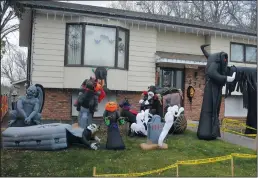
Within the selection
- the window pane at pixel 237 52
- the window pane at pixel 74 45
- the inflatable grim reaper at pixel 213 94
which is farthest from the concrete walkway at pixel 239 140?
the window pane at pixel 74 45

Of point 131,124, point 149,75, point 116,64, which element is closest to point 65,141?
point 131,124

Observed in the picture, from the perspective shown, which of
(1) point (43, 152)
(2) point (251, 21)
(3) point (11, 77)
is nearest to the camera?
(1) point (43, 152)

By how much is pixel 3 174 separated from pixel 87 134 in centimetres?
297

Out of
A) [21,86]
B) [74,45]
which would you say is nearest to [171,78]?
[74,45]

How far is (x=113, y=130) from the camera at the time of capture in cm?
899

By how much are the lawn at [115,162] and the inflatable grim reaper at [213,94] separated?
1242mm

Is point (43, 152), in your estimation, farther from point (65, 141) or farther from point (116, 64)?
point (116, 64)

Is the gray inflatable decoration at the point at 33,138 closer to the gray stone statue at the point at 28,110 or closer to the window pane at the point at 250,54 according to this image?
the gray stone statue at the point at 28,110

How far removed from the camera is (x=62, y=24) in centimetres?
1462

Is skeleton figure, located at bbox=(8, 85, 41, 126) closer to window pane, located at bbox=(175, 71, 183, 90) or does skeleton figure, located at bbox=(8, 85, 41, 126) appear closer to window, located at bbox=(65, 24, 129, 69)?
window, located at bbox=(65, 24, 129, 69)

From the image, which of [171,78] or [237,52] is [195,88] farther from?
[237,52]

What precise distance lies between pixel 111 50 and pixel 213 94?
6.00 metres

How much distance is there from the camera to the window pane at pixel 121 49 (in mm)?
15477

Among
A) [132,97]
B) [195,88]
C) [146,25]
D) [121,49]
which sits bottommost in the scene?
[132,97]
